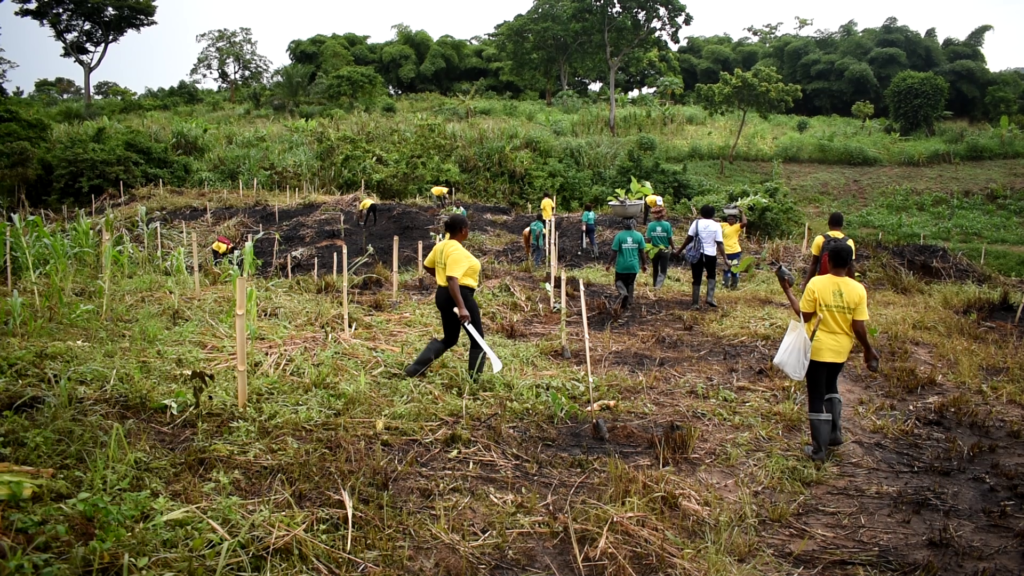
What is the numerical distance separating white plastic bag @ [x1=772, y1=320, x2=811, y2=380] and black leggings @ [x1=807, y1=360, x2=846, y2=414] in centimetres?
7

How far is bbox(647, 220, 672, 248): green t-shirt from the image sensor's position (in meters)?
8.62

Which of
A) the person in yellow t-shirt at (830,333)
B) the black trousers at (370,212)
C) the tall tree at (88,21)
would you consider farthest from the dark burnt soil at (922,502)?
the tall tree at (88,21)

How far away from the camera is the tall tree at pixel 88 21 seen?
27.7 meters

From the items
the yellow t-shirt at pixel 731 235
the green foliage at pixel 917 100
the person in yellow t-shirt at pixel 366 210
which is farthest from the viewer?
the green foliage at pixel 917 100

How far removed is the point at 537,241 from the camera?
11.6m

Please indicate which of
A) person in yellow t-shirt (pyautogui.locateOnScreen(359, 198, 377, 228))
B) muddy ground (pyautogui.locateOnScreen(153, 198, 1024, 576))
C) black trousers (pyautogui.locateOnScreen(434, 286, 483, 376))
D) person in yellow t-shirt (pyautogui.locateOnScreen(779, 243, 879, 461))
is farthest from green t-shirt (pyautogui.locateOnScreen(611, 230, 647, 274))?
person in yellow t-shirt (pyautogui.locateOnScreen(359, 198, 377, 228))

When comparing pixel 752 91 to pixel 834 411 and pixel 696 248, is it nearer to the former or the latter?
pixel 696 248

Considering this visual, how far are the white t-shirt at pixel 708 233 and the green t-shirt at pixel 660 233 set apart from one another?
37 cm

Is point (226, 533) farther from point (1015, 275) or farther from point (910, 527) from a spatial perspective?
point (1015, 275)

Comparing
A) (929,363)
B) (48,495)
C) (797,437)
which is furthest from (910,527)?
(48,495)

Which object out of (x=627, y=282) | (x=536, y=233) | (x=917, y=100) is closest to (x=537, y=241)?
(x=536, y=233)

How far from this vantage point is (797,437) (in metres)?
4.95

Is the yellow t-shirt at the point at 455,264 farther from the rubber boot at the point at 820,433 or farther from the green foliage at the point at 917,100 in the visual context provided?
the green foliage at the point at 917,100

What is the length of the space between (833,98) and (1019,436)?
30556 mm
